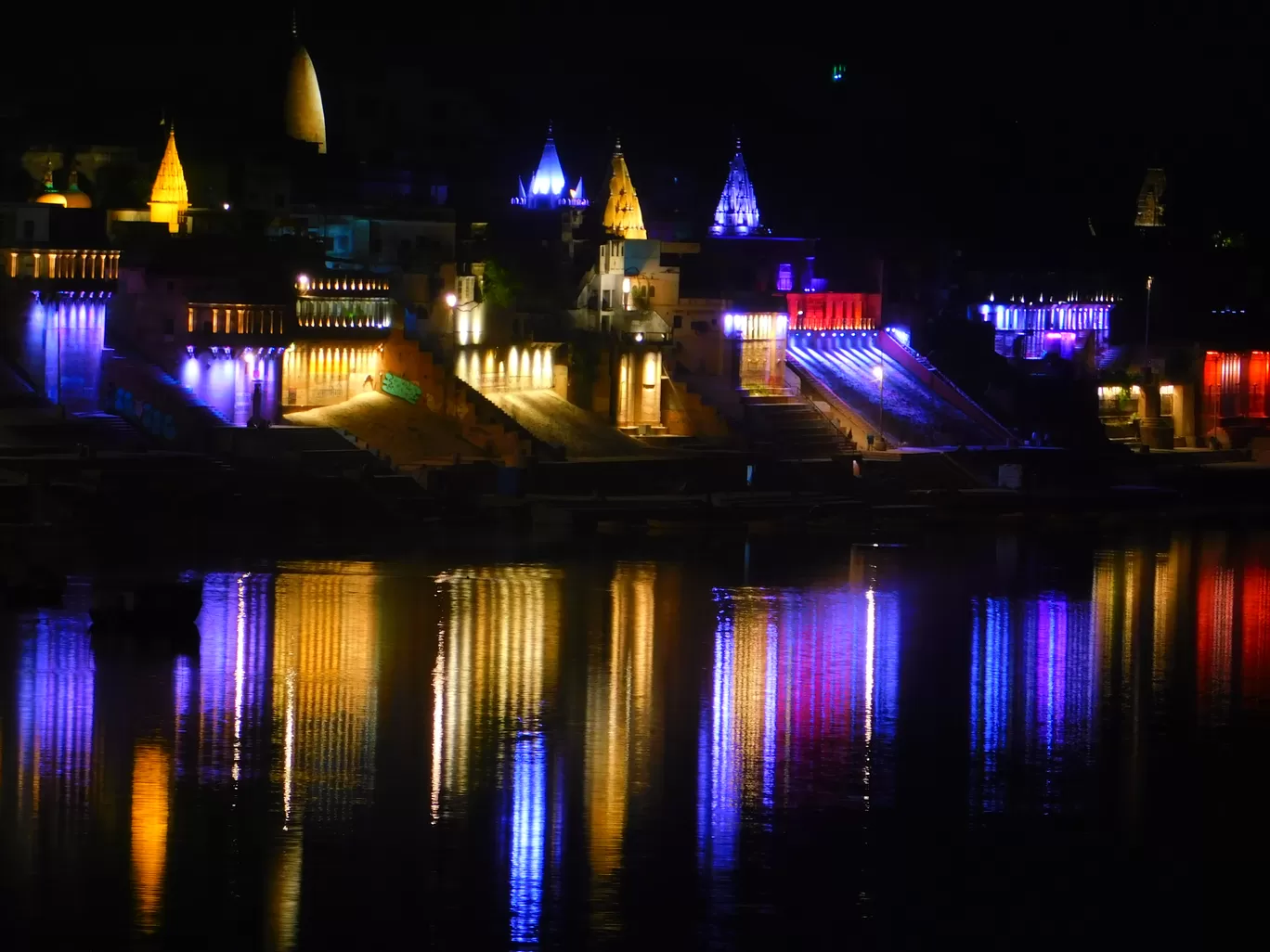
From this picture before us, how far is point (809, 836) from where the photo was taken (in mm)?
21688

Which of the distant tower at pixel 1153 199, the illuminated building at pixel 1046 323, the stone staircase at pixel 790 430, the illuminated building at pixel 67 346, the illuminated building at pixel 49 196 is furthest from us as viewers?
the distant tower at pixel 1153 199

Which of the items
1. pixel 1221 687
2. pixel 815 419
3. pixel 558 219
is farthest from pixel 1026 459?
pixel 1221 687

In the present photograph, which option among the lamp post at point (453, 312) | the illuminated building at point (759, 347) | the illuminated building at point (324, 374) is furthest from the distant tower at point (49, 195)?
the illuminated building at point (759, 347)

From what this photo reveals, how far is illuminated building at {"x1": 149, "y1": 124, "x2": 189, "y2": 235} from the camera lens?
46.2 m

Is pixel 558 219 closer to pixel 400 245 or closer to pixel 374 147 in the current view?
pixel 400 245

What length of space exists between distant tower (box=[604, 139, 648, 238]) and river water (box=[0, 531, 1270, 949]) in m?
19.3

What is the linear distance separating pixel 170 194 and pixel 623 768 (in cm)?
2516

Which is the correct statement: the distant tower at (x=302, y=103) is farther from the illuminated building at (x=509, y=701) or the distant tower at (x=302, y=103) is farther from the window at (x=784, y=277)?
the illuminated building at (x=509, y=701)

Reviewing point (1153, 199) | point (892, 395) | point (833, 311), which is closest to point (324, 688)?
point (892, 395)

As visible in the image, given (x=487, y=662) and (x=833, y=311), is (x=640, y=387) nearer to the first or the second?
(x=833, y=311)

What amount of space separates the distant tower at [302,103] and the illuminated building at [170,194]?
375 inches

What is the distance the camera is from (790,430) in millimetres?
49375

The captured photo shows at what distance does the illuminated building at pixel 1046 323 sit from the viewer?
62.4 metres

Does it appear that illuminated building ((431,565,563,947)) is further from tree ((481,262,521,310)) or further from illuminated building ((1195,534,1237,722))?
tree ((481,262,521,310))
